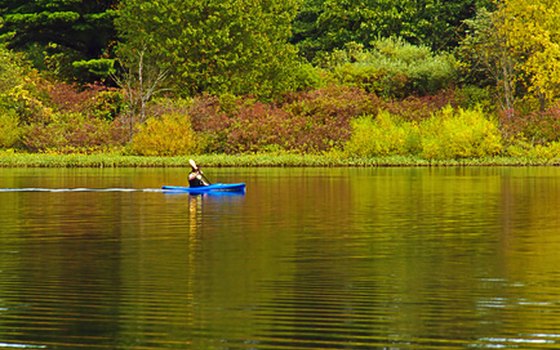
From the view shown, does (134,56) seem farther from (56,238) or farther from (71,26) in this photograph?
(56,238)

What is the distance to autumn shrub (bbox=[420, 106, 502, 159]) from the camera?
59531 millimetres

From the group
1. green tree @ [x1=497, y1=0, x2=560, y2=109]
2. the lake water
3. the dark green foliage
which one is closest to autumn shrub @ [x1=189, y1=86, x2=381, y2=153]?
the dark green foliage

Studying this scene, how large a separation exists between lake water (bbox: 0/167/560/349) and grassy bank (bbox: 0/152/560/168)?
2393cm

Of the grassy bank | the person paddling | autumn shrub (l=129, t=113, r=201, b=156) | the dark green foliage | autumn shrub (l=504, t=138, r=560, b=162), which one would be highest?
the dark green foliage

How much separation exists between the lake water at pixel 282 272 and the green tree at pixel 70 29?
33.0 m

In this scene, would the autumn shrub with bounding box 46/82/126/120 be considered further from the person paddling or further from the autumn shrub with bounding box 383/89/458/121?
the person paddling

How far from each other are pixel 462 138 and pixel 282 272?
141ft

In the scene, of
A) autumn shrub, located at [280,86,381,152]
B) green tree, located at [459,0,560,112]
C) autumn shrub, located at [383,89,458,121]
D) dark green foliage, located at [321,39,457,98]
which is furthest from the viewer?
dark green foliage, located at [321,39,457,98]

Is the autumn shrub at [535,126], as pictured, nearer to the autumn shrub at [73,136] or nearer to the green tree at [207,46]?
the green tree at [207,46]

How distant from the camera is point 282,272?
1758 centimetres

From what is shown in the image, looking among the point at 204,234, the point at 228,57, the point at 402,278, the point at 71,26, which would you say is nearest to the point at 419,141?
the point at 228,57

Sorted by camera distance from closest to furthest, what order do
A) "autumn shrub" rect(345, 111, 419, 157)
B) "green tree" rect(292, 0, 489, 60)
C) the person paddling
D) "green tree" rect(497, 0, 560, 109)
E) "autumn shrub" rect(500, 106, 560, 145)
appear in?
1. the person paddling
2. "autumn shrub" rect(345, 111, 419, 157)
3. "autumn shrub" rect(500, 106, 560, 145)
4. "green tree" rect(497, 0, 560, 109)
5. "green tree" rect(292, 0, 489, 60)

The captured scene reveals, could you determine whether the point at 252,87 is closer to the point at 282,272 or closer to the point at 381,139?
the point at 381,139

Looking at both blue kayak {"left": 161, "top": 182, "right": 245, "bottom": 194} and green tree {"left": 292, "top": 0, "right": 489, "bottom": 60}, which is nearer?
blue kayak {"left": 161, "top": 182, "right": 245, "bottom": 194}
